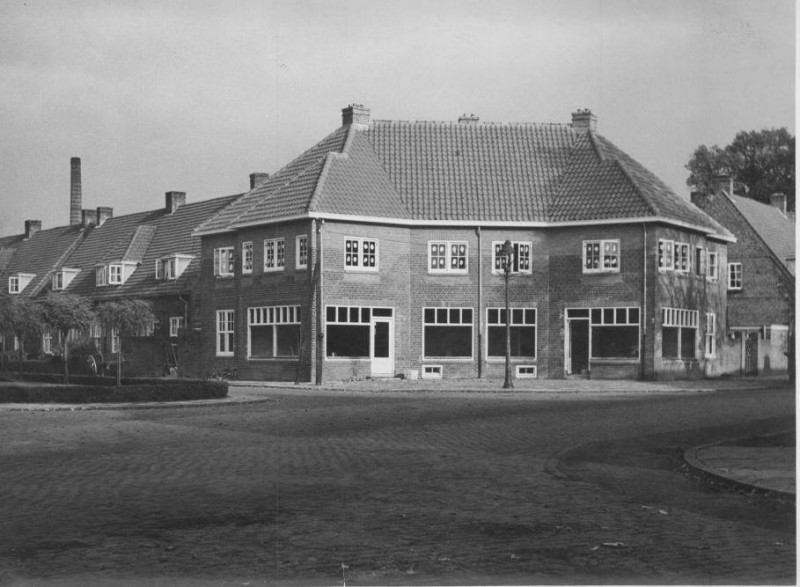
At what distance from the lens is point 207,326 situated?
4425 cm

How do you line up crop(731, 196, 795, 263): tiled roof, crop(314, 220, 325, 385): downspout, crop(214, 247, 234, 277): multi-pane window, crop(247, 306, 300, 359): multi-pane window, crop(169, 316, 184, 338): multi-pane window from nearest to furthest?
crop(314, 220, 325, 385): downspout
crop(247, 306, 300, 359): multi-pane window
crop(214, 247, 234, 277): multi-pane window
crop(169, 316, 184, 338): multi-pane window
crop(731, 196, 795, 263): tiled roof

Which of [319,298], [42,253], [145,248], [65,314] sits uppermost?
[42,253]

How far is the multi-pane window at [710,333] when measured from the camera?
43312 mm

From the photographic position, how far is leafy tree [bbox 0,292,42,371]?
37969 millimetres

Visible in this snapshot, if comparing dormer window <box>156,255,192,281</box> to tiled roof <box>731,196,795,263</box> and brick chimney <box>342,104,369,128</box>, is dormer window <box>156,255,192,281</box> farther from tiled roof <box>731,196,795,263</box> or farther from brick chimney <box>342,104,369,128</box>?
tiled roof <box>731,196,795,263</box>

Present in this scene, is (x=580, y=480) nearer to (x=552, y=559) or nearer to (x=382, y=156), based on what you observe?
(x=552, y=559)

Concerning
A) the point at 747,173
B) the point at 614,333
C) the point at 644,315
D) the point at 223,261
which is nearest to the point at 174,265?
the point at 223,261

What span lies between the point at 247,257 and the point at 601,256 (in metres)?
14.1

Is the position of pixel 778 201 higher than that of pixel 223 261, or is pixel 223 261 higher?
pixel 778 201

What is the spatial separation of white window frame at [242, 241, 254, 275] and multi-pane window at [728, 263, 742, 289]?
24.6 meters

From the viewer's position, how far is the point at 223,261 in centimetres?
4388

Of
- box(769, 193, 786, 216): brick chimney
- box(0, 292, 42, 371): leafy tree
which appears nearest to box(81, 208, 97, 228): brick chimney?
box(0, 292, 42, 371): leafy tree

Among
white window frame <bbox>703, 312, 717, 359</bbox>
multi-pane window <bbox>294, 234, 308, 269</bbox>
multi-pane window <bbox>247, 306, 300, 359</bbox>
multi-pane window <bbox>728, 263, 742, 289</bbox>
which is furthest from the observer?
multi-pane window <bbox>728, 263, 742, 289</bbox>

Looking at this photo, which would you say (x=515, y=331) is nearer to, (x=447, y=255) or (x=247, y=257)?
(x=447, y=255)
